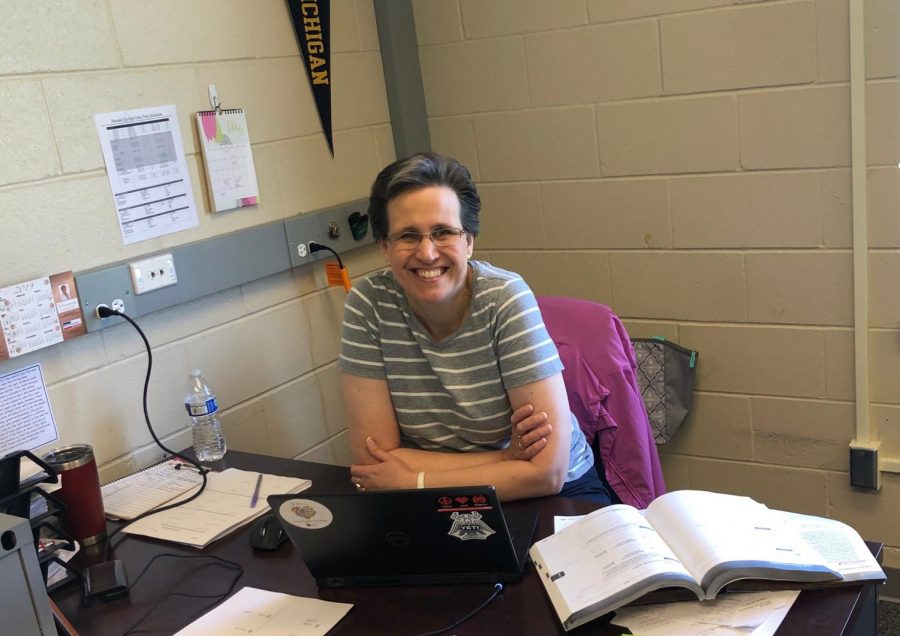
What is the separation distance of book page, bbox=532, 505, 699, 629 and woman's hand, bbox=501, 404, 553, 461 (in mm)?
292

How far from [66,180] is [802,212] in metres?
1.91

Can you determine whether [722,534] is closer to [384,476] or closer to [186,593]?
[384,476]

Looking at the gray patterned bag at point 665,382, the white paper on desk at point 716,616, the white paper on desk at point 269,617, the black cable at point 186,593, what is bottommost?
the gray patterned bag at point 665,382

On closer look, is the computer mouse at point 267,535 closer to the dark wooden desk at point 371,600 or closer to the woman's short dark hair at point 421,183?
the dark wooden desk at point 371,600

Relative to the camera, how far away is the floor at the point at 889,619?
2426mm

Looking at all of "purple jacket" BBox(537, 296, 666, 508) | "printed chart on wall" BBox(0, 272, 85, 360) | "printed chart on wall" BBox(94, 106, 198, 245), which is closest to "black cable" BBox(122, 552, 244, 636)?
"printed chart on wall" BBox(0, 272, 85, 360)

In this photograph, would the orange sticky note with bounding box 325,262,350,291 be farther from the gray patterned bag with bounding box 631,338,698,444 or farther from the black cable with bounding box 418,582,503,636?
the black cable with bounding box 418,582,503,636

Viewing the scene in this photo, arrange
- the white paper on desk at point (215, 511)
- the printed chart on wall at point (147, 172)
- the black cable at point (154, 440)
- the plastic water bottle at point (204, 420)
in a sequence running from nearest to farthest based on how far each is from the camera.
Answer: the white paper on desk at point (215, 511), the black cable at point (154, 440), the printed chart on wall at point (147, 172), the plastic water bottle at point (204, 420)

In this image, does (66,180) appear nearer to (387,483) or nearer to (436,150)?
(387,483)

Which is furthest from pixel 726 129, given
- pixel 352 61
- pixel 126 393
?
pixel 126 393

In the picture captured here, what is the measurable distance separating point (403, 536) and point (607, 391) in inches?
34.6

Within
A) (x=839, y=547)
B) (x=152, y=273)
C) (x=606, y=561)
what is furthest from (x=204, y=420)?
(x=839, y=547)

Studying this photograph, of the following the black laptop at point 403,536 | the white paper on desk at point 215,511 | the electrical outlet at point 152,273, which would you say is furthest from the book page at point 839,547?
the electrical outlet at point 152,273

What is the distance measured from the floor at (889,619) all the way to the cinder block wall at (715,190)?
13cm
